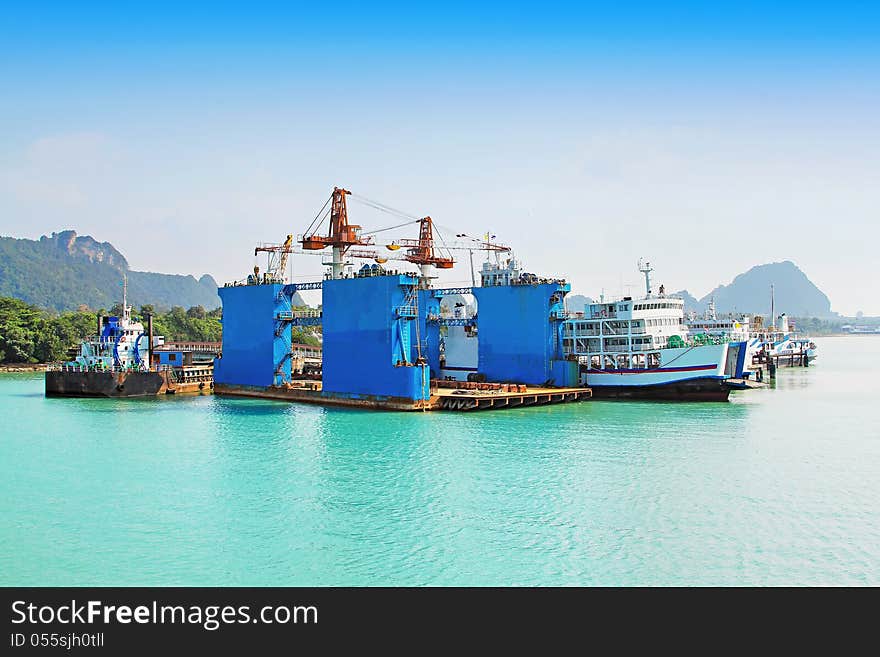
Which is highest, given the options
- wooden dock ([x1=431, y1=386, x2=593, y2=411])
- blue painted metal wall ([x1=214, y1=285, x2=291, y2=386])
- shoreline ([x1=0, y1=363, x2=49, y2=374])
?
blue painted metal wall ([x1=214, y1=285, x2=291, y2=386])

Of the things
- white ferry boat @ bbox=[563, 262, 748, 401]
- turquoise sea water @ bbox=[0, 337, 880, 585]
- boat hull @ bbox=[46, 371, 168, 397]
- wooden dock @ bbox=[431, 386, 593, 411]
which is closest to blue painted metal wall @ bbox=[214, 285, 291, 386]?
boat hull @ bbox=[46, 371, 168, 397]

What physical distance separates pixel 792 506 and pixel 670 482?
2.95 m

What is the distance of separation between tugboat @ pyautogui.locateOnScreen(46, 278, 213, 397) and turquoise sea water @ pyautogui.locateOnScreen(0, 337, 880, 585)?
400 inches

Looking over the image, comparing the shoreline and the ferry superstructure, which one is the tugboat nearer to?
the shoreline

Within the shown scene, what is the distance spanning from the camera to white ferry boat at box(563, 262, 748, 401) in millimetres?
36281

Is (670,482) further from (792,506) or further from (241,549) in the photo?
(241,549)

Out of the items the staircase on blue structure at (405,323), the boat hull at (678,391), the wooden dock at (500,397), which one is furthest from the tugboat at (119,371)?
the boat hull at (678,391)

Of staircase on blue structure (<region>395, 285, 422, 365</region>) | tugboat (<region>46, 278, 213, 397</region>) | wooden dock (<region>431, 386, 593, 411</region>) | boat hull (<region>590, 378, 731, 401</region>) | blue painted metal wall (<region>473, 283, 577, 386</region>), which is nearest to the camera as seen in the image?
wooden dock (<region>431, 386, 593, 411</region>)

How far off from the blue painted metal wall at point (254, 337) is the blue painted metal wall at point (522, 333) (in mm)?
10737

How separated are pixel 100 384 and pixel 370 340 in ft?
53.0

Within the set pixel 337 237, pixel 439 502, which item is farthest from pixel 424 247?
pixel 439 502

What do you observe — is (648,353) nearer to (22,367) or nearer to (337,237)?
(337,237)

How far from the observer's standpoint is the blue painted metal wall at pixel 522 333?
37125 mm

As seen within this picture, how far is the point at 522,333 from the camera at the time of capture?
37812 millimetres
